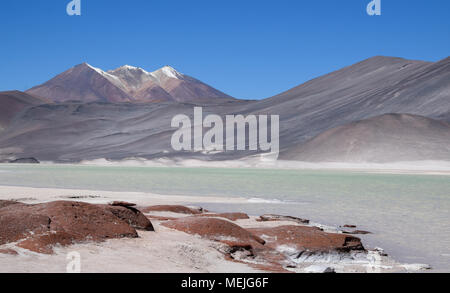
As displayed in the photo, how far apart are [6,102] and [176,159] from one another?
80.9m

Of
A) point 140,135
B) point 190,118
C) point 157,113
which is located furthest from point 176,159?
point 157,113

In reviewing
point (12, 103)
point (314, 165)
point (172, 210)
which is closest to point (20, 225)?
point (172, 210)

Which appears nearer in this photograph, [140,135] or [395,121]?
[395,121]

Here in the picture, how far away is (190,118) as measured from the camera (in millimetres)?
131750

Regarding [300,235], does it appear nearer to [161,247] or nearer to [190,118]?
[161,247]

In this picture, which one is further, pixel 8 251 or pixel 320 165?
pixel 320 165

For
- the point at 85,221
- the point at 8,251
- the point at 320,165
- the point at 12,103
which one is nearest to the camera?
the point at 8,251

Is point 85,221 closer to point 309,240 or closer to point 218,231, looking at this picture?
point 218,231

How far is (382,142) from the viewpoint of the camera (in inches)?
2975

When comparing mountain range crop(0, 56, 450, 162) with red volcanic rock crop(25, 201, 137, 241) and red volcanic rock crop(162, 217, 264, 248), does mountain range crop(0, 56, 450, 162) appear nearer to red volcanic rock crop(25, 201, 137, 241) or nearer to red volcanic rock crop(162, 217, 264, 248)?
red volcanic rock crop(162, 217, 264, 248)

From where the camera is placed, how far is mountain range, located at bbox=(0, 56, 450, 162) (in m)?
76.2

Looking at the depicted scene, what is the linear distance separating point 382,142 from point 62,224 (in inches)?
2771

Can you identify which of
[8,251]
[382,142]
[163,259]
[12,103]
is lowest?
[163,259]
